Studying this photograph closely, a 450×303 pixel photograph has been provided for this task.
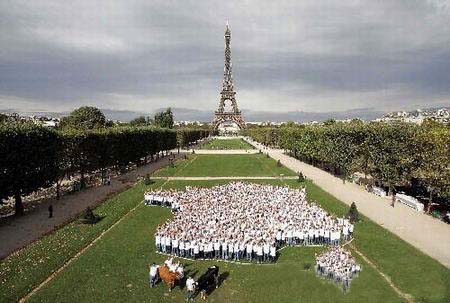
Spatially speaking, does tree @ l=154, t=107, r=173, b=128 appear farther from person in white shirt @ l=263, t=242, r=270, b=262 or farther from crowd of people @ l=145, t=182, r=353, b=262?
person in white shirt @ l=263, t=242, r=270, b=262

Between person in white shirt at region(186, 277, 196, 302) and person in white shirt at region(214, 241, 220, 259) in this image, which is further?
person in white shirt at region(214, 241, 220, 259)

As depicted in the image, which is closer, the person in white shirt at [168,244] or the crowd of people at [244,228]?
the crowd of people at [244,228]

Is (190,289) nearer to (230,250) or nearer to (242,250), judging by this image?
(230,250)

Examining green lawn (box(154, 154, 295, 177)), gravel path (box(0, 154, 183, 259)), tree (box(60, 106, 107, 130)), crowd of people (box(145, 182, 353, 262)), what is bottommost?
gravel path (box(0, 154, 183, 259))

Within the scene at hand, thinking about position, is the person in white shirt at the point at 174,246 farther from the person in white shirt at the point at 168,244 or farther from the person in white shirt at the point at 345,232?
the person in white shirt at the point at 345,232

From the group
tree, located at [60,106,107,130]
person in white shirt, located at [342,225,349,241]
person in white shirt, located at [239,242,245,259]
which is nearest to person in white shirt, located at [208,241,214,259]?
person in white shirt, located at [239,242,245,259]

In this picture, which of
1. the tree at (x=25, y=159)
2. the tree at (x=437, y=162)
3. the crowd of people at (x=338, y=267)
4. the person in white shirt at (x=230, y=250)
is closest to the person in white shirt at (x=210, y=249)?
the person in white shirt at (x=230, y=250)

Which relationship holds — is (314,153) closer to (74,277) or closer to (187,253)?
(187,253)
